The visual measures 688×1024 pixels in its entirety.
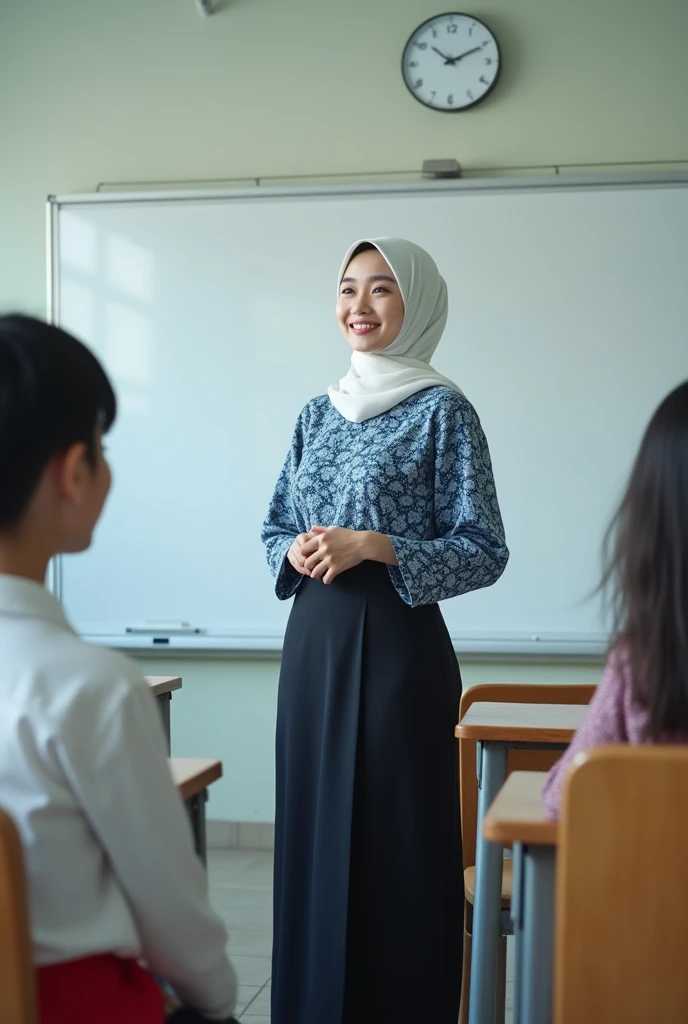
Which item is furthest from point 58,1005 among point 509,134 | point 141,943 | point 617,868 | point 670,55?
point 670,55

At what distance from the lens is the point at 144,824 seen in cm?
90

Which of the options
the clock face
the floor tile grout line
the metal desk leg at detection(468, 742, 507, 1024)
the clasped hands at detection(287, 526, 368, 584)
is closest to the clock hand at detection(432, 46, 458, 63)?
the clock face

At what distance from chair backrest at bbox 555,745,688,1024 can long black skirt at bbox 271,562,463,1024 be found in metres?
0.90

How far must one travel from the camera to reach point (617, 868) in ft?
2.87

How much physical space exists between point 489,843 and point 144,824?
0.78 m

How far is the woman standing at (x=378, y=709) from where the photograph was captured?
1771mm

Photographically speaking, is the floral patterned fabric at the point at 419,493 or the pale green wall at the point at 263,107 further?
the pale green wall at the point at 263,107

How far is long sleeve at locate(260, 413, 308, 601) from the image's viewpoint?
1960mm

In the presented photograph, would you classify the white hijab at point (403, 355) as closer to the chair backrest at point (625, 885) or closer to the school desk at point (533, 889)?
the school desk at point (533, 889)

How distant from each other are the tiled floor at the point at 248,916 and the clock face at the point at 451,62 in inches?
104

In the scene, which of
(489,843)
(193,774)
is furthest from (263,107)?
(193,774)

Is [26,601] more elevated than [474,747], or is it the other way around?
[26,601]

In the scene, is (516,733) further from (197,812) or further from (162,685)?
(162,685)

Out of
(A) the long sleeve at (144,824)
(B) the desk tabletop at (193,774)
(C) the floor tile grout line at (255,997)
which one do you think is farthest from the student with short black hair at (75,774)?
(C) the floor tile grout line at (255,997)
